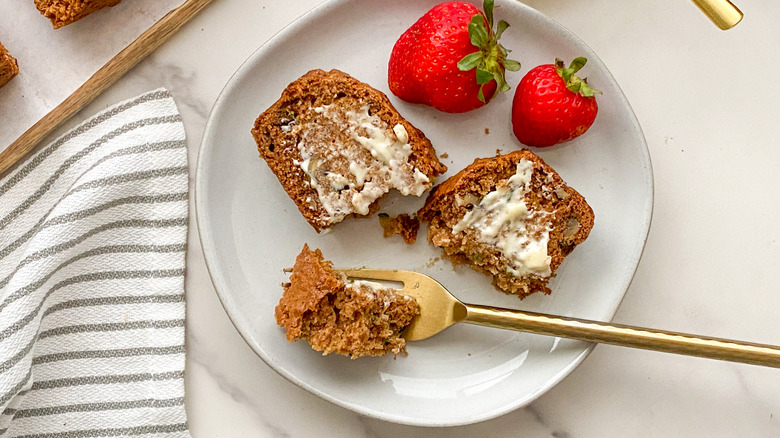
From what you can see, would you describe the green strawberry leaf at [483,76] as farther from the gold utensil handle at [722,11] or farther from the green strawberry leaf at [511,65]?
the gold utensil handle at [722,11]

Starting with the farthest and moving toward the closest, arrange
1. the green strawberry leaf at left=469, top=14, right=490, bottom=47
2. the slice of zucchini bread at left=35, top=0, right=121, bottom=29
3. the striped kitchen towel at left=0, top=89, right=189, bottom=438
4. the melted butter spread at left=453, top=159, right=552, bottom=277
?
the striped kitchen towel at left=0, top=89, right=189, bottom=438 < the slice of zucchini bread at left=35, top=0, right=121, bottom=29 < the melted butter spread at left=453, top=159, right=552, bottom=277 < the green strawberry leaf at left=469, top=14, right=490, bottom=47

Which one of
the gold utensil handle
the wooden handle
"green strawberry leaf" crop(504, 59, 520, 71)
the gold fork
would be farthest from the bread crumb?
the gold utensil handle

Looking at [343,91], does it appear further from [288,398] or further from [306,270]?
[288,398]

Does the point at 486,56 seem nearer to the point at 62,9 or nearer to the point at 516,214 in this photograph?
the point at 516,214

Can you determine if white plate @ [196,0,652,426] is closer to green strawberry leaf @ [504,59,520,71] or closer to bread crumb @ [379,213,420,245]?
bread crumb @ [379,213,420,245]

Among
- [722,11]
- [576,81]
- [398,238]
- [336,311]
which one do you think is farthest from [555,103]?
[336,311]

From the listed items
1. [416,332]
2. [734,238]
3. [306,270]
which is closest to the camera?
[306,270]

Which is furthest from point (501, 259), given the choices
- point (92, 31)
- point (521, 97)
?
point (92, 31)
